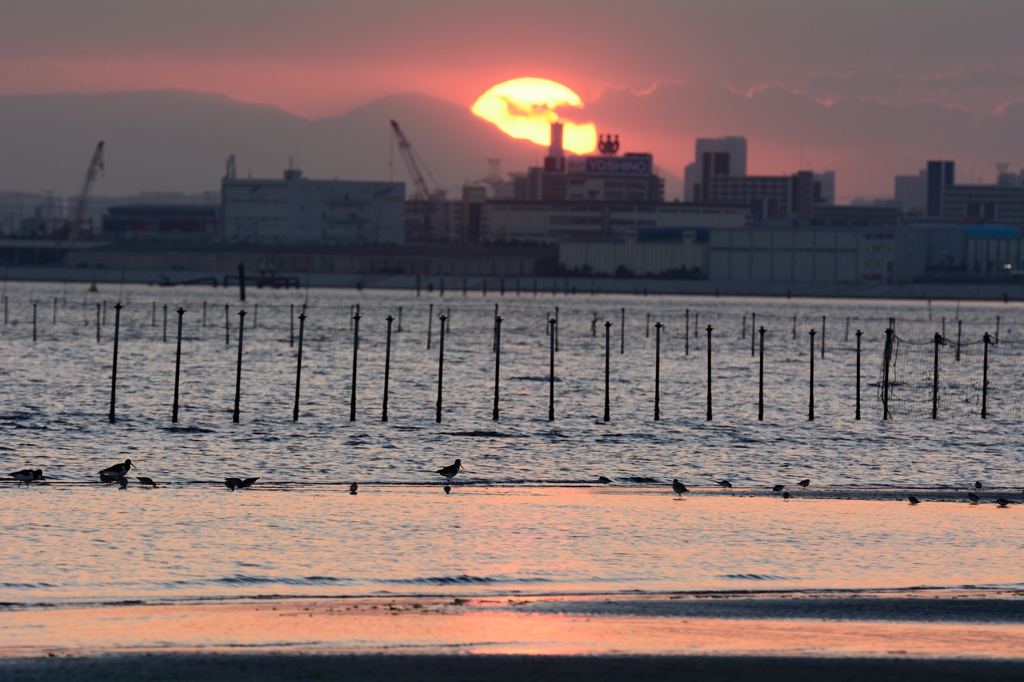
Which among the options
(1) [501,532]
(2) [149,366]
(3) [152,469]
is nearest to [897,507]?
(1) [501,532]

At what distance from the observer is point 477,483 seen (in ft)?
112

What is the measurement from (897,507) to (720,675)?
51.7 ft

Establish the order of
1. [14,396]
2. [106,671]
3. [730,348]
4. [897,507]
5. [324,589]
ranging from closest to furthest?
[106,671], [324,589], [897,507], [14,396], [730,348]

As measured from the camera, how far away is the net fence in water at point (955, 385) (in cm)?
5809

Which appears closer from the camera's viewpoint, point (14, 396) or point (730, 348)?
point (14, 396)

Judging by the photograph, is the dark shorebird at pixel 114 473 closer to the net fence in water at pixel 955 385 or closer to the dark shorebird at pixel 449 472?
the dark shorebird at pixel 449 472

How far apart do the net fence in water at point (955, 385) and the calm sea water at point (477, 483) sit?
785 mm

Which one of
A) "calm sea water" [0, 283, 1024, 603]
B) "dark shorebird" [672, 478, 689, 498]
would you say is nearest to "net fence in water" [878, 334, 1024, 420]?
"calm sea water" [0, 283, 1024, 603]

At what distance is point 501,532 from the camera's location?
85.2 feet

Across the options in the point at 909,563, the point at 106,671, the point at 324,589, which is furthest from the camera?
the point at 909,563

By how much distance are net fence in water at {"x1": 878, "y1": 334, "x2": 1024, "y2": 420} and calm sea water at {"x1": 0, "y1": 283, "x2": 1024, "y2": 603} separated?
2.57 feet

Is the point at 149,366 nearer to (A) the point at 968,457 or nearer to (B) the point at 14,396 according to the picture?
(B) the point at 14,396

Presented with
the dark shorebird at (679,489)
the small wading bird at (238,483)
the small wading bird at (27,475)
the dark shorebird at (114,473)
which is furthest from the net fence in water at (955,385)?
the small wading bird at (27,475)

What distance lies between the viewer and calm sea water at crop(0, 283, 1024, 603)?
22188 millimetres
